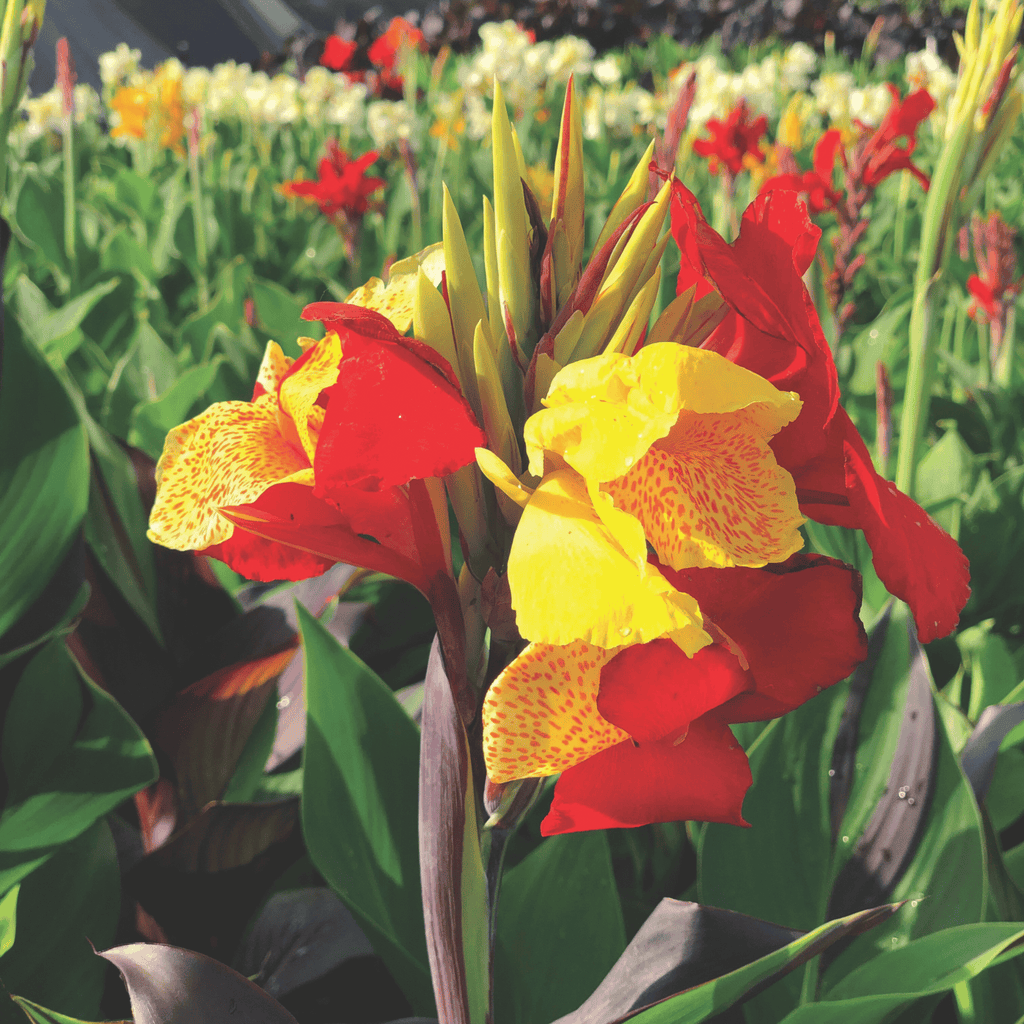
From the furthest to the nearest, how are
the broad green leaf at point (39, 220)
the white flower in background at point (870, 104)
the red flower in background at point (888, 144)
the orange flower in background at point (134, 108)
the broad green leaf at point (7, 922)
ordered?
the orange flower in background at point (134, 108)
the white flower in background at point (870, 104)
the broad green leaf at point (39, 220)
the red flower in background at point (888, 144)
the broad green leaf at point (7, 922)

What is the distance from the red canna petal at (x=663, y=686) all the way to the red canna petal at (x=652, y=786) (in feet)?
0.05

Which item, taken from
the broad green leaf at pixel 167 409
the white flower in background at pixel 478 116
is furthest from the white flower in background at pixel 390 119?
the broad green leaf at pixel 167 409

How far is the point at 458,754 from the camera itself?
1.20ft

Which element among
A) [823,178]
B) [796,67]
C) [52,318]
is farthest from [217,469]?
[796,67]

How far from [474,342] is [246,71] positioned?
4410 millimetres

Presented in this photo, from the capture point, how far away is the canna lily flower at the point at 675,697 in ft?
0.97

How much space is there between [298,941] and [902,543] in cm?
50

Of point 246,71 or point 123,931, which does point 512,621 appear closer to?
point 123,931

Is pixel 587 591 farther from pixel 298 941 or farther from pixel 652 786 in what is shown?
pixel 298 941

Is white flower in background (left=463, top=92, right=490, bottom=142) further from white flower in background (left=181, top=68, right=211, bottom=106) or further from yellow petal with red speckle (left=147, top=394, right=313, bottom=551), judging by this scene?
yellow petal with red speckle (left=147, top=394, right=313, bottom=551)

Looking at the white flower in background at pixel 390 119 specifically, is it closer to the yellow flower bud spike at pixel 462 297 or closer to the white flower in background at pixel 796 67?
the white flower in background at pixel 796 67

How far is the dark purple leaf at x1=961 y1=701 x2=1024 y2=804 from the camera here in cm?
59

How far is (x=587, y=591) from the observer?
0.90 ft

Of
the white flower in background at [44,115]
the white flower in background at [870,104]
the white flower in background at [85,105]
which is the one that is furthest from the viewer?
the white flower in background at [85,105]
